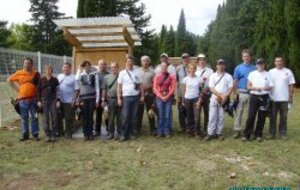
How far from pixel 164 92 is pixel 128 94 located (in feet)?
2.71

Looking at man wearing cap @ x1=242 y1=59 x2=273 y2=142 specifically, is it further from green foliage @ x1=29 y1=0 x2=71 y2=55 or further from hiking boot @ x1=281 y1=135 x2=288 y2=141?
green foliage @ x1=29 y1=0 x2=71 y2=55

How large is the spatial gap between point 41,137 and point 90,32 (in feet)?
10.5

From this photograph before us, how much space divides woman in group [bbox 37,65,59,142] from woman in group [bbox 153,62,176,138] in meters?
2.21

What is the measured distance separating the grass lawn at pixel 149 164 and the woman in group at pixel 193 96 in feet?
1.44

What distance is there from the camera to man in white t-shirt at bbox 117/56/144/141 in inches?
394

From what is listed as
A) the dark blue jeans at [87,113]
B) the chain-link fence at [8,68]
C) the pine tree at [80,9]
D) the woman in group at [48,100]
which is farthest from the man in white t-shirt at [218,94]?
the pine tree at [80,9]

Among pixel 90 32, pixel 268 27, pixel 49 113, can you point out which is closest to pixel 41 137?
pixel 49 113

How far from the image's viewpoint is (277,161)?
26.0 feet

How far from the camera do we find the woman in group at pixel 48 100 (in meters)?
9.73

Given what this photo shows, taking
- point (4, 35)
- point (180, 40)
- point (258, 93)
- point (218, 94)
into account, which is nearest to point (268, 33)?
point (258, 93)

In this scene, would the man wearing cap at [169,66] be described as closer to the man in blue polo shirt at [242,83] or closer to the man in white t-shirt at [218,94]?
the man in white t-shirt at [218,94]

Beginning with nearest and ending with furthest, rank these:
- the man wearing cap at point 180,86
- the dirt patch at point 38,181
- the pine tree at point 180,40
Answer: the dirt patch at point 38,181 → the man wearing cap at point 180,86 → the pine tree at point 180,40

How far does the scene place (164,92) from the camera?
10.2 m

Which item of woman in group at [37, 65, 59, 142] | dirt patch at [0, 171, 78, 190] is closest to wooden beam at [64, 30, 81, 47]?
woman in group at [37, 65, 59, 142]
